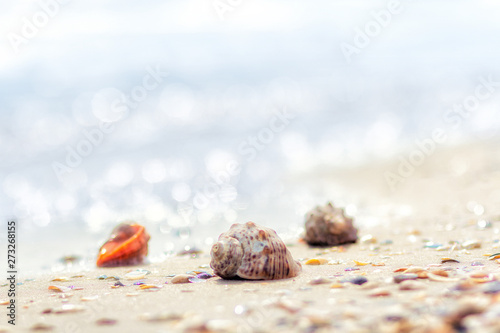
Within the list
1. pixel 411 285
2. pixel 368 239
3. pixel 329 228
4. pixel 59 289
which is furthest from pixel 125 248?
pixel 411 285

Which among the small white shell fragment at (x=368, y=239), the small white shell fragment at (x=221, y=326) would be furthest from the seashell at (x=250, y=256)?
the small white shell fragment at (x=368, y=239)

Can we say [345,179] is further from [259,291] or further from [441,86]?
[441,86]

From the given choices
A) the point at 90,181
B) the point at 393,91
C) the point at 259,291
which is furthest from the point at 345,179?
the point at 393,91

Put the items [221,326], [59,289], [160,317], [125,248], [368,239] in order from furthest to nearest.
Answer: [368,239] → [125,248] → [59,289] → [160,317] → [221,326]

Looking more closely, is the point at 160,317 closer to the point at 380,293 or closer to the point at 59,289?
the point at 380,293

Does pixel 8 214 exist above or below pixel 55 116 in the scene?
below

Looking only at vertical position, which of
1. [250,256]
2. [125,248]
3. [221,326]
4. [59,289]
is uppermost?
[125,248]
